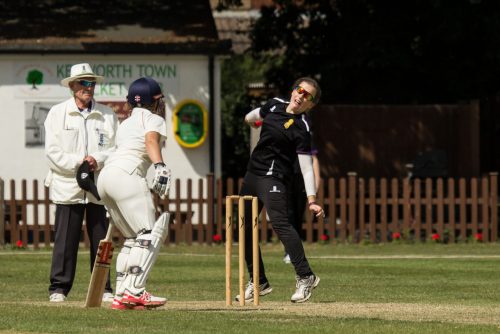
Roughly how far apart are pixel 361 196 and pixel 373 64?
3301mm

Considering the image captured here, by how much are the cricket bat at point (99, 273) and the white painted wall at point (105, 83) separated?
13472mm

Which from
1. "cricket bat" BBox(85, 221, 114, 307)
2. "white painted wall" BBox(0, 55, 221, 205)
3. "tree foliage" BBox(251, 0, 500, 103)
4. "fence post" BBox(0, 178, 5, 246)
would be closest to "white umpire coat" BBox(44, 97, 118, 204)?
"cricket bat" BBox(85, 221, 114, 307)

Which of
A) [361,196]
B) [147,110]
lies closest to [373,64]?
[361,196]

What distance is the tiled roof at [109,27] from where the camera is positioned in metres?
26.5

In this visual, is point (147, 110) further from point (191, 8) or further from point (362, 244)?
point (191, 8)

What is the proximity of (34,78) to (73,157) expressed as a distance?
12.5 meters

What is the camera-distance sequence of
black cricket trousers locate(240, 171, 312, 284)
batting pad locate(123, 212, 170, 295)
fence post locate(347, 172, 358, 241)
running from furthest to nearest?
fence post locate(347, 172, 358, 241)
black cricket trousers locate(240, 171, 312, 284)
batting pad locate(123, 212, 170, 295)

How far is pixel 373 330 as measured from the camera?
11297 mm

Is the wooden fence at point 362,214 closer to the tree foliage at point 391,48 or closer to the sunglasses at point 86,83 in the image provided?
the tree foliage at point 391,48

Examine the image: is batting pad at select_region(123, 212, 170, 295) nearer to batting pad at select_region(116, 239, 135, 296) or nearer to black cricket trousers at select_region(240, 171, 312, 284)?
batting pad at select_region(116, 239, 135, 296)

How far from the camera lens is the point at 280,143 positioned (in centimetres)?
1381

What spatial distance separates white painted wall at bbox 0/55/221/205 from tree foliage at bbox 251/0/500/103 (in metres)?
3.00

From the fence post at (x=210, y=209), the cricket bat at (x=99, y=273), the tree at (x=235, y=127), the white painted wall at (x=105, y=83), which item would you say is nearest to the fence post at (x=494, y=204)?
the fence post at (x=210, y=209)

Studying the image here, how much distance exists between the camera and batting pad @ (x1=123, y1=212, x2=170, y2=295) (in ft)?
40.9
